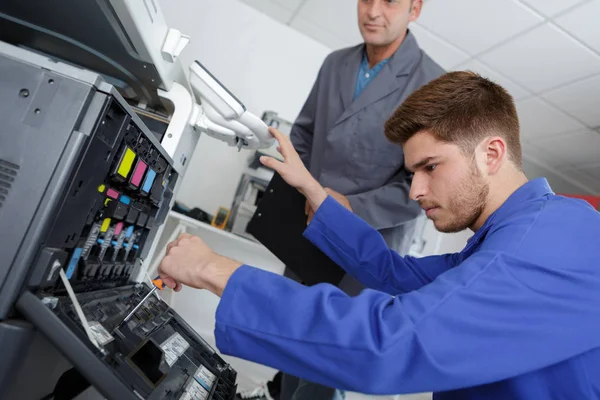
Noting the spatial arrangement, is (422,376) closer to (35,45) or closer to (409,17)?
(35,45)

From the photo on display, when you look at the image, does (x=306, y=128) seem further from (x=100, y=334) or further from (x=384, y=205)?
(x=100, y=334)

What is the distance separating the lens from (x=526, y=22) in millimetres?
2227

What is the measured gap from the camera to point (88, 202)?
1.74ft

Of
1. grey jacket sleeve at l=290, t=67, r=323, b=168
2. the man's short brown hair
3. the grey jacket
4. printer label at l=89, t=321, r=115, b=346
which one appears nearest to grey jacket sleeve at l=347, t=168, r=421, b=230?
the grey jacket

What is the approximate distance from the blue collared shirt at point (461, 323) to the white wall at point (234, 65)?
2.19 metres

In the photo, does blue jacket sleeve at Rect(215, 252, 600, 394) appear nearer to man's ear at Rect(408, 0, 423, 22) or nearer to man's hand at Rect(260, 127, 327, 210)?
man's hand at Rect(260, 127, 327, 210)

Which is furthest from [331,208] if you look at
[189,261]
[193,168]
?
[193,168]

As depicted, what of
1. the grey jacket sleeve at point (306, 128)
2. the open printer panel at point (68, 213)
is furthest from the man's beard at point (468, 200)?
the grey jacket sleeve at point (306, 128)

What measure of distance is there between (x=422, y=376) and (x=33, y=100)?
600 mm

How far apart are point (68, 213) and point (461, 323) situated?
527 mm

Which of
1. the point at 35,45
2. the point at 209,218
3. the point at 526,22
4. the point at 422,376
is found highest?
the point at 526,22

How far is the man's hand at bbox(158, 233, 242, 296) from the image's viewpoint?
57 cm

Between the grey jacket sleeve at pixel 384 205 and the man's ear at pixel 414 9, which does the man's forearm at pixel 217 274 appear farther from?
the man's ear at pixel 414 9

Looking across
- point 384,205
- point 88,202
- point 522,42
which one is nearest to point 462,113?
point 384,205
